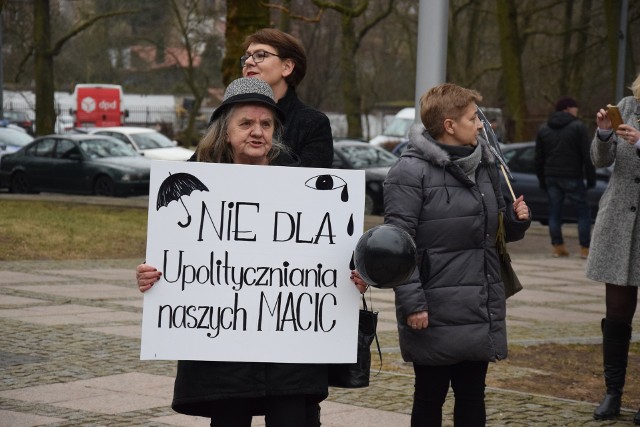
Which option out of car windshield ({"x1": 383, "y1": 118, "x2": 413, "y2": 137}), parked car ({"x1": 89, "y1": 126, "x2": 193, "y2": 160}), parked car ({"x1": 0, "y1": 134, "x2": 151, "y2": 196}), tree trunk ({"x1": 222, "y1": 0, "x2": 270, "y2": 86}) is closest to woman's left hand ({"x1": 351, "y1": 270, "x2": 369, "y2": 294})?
tree trunk ({"x1": 222, "y1": 0, "x2": 270, "y2": 86})

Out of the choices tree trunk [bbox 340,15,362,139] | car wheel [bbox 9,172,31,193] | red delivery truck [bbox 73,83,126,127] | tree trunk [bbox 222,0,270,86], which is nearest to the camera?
tree trunk [bbox 222,0,270,86]

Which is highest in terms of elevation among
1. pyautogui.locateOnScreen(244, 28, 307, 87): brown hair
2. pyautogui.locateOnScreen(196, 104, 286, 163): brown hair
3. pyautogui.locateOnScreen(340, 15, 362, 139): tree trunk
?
pyautogui.locateOnScreen(340, 15, 362, 139): tree trunk

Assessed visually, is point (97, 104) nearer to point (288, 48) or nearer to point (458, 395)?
point (288, 48)

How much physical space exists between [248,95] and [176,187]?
42 cm

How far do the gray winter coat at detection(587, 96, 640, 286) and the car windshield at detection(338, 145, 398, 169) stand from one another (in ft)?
57.6

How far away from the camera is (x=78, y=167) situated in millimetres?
26875

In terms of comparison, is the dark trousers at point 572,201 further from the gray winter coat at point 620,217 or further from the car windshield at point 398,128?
the car windshield at point 398,128

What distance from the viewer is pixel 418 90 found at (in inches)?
406

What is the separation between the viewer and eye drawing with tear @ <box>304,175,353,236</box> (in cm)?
456

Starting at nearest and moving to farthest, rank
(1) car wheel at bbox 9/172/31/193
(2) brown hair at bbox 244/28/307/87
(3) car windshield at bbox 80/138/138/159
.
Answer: (2) brown hair at bbox 244/28/307/87 → (3) car windshield at bbox 80/138/138/159 → (1) car wheel at bbox 9/172/31/193

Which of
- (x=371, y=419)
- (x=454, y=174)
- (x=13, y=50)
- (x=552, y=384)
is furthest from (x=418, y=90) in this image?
(x=13, y=50)

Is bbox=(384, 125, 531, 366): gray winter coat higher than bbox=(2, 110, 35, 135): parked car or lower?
lower

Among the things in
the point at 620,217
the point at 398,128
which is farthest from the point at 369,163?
the point at 620,217

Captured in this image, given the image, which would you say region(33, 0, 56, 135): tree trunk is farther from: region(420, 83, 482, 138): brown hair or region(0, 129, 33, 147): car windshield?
region(420, 83, 482, 138): brown hair
